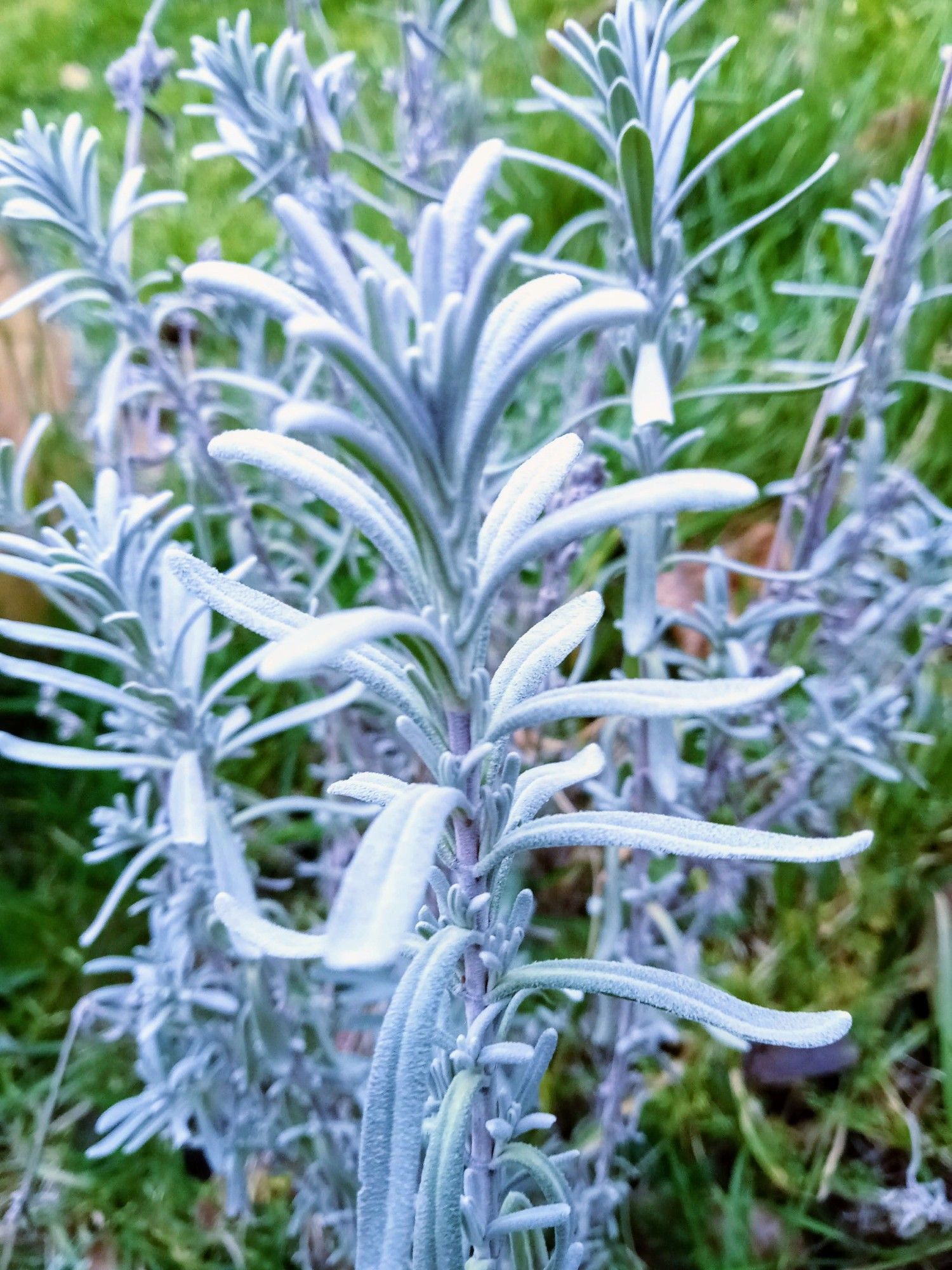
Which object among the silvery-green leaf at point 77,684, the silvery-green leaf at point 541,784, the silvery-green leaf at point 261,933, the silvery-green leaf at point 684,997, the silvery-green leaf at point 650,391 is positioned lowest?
the silvery-green leaf at point 684,997

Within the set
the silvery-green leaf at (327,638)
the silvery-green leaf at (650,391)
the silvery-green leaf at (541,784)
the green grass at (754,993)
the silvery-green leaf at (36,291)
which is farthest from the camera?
the green grass at (754,993)

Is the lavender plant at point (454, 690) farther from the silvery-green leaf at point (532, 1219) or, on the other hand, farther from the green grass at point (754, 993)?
the green grass at point (754, 993)

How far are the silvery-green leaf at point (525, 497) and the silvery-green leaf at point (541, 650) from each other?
0.04 meters

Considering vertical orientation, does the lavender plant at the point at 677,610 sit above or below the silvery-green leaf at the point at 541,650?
above

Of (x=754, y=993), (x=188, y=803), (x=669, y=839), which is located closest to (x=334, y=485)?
(x=669, y=839)

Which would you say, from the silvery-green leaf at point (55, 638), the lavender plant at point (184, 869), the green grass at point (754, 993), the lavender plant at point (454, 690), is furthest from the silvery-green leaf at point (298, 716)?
the green grass at point (754, 993)

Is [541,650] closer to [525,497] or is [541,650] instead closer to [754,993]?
[525,497]

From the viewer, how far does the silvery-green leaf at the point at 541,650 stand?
376 mm

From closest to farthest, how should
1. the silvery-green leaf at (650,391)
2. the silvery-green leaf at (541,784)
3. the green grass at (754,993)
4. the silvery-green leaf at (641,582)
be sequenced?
the silvery-green leaf at (541,784), the silvery-green leaf at (650,391), the silvery-green leaf at (641,582), the green grass at (754,993)

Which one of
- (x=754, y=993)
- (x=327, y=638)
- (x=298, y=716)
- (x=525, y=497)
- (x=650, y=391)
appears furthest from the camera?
(x=754, y=993)

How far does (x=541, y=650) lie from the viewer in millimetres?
384

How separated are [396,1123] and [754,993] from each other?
0.79 m

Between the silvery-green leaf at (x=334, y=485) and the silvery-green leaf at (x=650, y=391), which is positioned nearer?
the silvery-green leaf at (x=334, y=485)

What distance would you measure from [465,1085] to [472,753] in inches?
5.8
